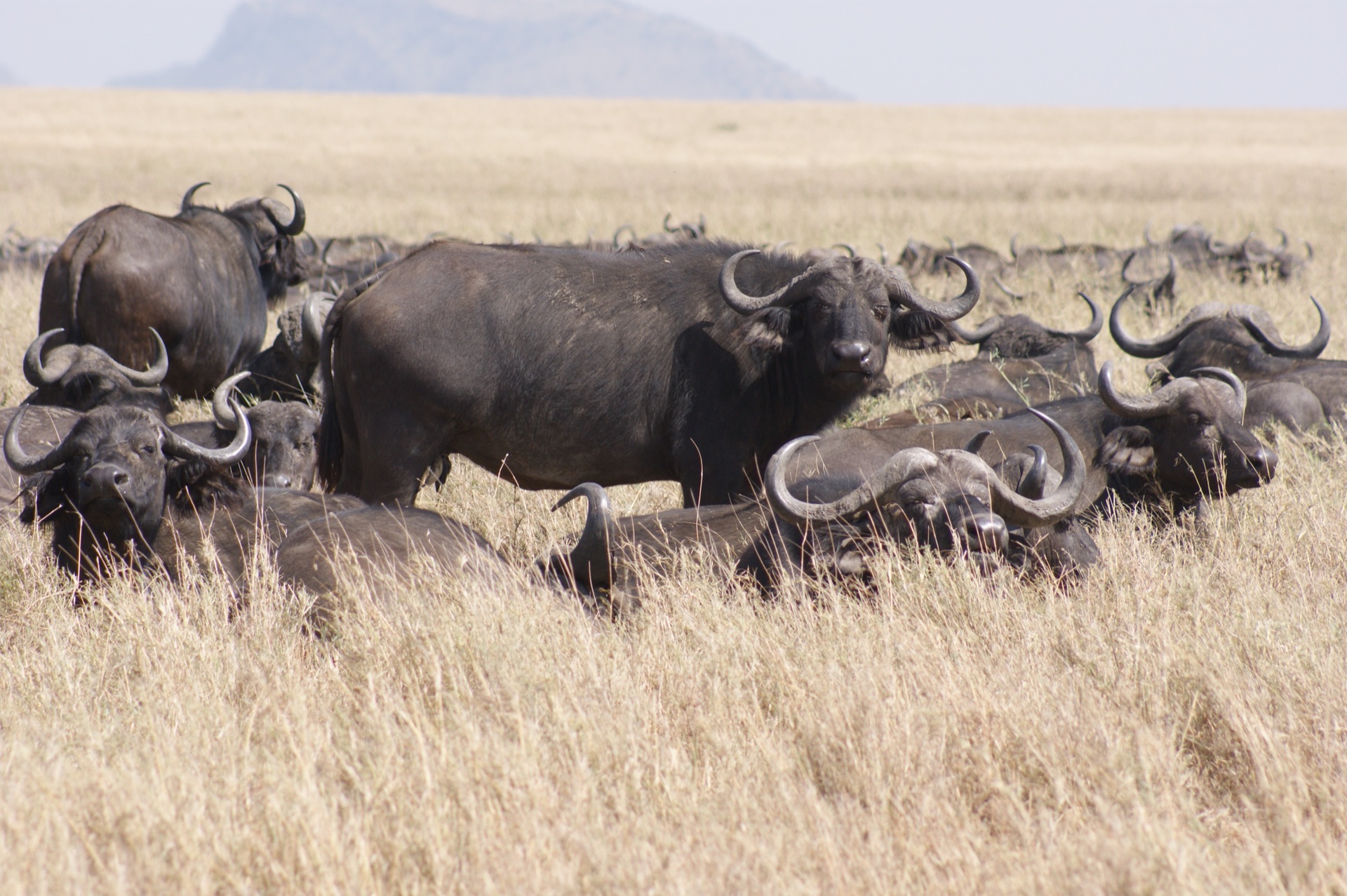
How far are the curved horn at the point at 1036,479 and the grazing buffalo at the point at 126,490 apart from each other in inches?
133

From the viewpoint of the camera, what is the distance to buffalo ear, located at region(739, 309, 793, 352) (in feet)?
18.8

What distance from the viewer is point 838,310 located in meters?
5.70

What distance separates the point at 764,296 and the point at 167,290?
4.91 m

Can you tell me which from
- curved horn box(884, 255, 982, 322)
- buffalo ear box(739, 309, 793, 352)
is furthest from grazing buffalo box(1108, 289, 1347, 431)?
buffalo ear box(739, 309, 793, 352)

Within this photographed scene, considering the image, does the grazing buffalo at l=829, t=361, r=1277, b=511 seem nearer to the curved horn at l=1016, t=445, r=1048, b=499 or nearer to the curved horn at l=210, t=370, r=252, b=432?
the curved horn at l=1016, t=445, r=1048, b=499

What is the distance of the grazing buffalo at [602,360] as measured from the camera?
5727mm

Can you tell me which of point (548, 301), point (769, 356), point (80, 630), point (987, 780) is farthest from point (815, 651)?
point (80, 630)

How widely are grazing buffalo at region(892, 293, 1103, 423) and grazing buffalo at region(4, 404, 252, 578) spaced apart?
164 inches

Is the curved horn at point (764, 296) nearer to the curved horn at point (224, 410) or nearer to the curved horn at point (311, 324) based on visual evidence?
the curved horn at point (224, 410)

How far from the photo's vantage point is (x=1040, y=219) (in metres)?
25.9

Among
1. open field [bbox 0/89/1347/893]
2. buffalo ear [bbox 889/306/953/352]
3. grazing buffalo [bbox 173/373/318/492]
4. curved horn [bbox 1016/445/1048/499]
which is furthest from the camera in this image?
grazing buffalo [bbox 173/373/318/492]

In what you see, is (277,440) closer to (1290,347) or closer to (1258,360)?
(1258,360)

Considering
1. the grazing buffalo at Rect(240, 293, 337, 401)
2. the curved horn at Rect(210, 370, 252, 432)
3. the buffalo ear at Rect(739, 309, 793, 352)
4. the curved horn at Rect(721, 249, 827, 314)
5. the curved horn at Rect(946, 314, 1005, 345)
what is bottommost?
the grazing buffalo at Rect(240, 293, 337, 401)

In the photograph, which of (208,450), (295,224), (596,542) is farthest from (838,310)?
(295,224)
